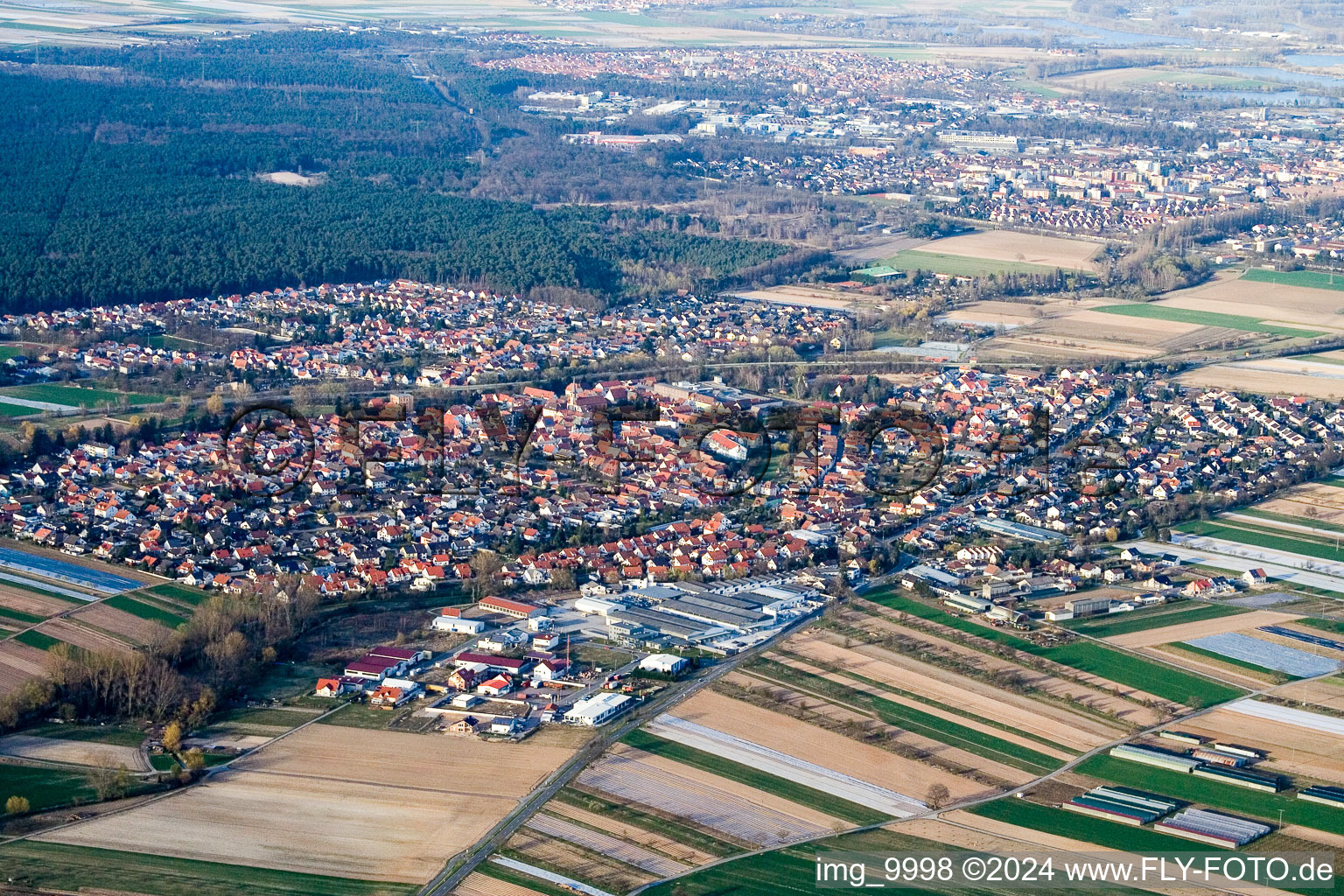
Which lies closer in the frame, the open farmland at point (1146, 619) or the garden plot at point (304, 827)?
the garden plot at point (304, 827)

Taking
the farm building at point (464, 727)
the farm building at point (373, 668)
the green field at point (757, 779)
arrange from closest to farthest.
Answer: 1. the green field at point (757, 779)
2. the farm building at point (464, 727)
3. the farm building at point (373, 668)

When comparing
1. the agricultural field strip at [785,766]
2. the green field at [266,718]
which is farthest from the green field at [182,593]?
the agricultural field strip at [785,766]

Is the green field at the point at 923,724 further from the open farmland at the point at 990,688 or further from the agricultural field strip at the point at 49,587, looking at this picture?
the agricultural field strip at the point at 49,587

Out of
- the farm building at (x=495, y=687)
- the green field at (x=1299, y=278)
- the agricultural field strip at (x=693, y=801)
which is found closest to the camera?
the agricultural field strip at (x=693, y=801)

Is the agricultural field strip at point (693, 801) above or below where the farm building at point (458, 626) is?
below

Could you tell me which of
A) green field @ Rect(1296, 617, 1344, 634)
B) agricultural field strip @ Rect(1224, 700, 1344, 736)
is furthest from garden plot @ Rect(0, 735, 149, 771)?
green field @ Rect(1296, 617, 1344, 634)

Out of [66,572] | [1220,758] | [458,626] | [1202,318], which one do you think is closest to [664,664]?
[458,626]

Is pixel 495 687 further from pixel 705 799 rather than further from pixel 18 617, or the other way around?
pixel 18 617
